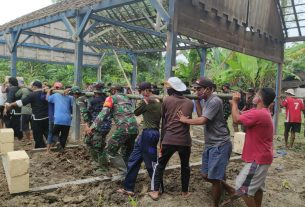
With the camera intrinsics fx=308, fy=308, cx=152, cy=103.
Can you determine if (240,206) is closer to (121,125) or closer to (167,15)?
(121,125)

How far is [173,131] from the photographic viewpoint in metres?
4.50

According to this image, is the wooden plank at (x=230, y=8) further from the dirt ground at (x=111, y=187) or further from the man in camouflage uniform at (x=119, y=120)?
the dirt ground at (x=111, y=187)

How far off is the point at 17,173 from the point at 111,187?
57.8 inches

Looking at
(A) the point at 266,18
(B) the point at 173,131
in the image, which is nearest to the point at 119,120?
(B) the point at 173,131

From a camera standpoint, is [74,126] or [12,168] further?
[74,126]

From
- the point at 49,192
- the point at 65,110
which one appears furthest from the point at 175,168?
the point at 65,110

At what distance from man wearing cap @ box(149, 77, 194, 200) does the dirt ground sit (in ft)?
1.44

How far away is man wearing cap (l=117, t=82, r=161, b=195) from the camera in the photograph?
4.77 meters

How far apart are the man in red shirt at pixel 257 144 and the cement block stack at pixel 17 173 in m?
3.11

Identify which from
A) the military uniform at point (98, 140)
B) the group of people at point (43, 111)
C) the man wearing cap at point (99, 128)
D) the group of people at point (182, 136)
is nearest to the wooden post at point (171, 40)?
the group of people at point (182, 136)

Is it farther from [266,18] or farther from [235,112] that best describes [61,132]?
[266,18]

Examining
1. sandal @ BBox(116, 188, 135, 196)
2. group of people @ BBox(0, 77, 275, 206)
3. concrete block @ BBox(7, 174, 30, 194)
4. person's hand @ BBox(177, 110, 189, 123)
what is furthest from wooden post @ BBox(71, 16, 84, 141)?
person's hand @ BBox(177, 110, 189, 123)

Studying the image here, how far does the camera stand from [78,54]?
8727mm

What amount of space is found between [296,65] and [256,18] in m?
10.5
